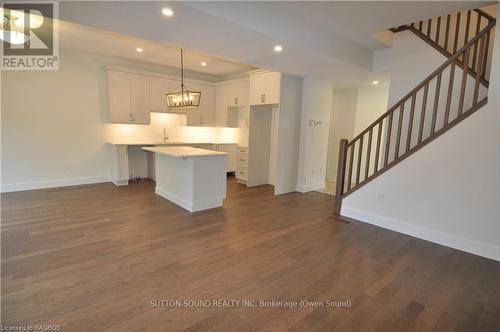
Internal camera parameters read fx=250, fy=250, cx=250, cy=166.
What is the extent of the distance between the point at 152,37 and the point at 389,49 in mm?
3958

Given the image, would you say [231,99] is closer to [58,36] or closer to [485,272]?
[58,36]

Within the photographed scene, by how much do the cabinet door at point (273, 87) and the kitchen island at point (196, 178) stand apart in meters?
1.74

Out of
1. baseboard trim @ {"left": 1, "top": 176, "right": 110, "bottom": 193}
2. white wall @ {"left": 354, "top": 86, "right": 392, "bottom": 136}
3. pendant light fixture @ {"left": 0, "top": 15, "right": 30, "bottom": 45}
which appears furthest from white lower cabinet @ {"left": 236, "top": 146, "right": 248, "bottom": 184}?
pendant light fixture @ {"left": 0, "top": 15, "right": 30, "bottom": 45}

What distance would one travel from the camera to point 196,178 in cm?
409

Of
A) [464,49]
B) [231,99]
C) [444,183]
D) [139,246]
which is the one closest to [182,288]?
[139,246]

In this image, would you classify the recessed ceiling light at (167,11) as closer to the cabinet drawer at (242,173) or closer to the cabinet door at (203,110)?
the cabinet drawer at (242,173)

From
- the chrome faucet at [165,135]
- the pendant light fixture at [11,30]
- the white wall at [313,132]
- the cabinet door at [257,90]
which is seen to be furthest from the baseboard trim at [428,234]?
the pendant light fixture at [11,30]

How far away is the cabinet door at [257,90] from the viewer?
5414mm

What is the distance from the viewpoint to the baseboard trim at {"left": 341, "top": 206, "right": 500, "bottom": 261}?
2.96 metres

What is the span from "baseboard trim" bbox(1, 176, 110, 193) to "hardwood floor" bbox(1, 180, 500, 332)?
1279 mm

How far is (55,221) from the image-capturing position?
357cm

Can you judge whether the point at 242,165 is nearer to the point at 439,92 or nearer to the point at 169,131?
the point at 169,131

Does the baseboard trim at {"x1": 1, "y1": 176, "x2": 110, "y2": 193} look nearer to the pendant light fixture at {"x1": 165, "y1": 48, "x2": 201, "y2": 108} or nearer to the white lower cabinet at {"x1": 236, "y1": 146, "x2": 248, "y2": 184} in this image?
the pendant light fixture at {"x1": 165, "y1": 48, "x2": 201, "y2": 108}

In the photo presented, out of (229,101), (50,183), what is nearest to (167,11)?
(229,101)
